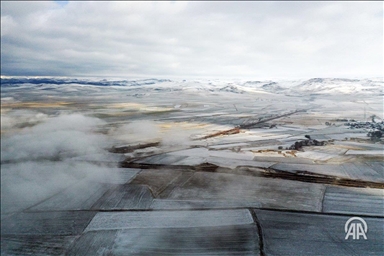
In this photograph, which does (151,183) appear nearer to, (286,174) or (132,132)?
(132,132)

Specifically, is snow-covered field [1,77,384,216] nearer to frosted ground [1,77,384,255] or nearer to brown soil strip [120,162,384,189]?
frosted ground [1,77,384,255]

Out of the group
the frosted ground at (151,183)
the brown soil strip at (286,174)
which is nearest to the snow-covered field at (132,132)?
the frosted ground at (151,183)

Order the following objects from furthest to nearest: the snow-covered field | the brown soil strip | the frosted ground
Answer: the brown soil strip, the frosted ground, the snow-covered field

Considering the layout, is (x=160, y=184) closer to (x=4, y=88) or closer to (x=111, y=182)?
(x=111, y=182)

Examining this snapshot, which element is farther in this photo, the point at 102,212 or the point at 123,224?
the point at 102,212

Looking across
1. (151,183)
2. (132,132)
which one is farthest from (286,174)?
(132,132)

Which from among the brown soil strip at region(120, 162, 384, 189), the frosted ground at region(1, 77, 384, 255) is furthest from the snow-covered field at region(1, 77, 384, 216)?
the brown soil strip at region(120, 162, 384, 189)

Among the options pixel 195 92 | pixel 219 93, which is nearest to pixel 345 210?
pixel 195 92

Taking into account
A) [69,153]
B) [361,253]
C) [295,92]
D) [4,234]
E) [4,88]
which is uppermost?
[295,92]
